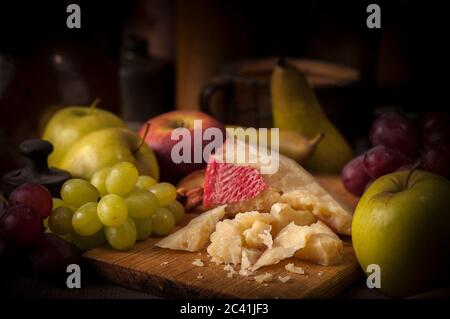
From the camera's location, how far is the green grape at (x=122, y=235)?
0.91 m

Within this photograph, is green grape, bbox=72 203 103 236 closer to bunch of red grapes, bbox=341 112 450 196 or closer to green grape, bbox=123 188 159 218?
green grape, bbox=123 188 159 218

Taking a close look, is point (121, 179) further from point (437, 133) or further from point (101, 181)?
point (437, 133)

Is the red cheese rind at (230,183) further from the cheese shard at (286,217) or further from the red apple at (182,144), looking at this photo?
the red apple at (182,144)

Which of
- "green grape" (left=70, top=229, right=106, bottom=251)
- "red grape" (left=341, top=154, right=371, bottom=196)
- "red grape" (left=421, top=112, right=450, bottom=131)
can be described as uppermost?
"red grape" (left=421, top=112, right=450, bottom=131)

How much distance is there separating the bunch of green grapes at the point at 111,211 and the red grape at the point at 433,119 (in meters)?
0.52

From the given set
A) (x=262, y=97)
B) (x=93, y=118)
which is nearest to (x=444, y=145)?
(x=262, y=97)

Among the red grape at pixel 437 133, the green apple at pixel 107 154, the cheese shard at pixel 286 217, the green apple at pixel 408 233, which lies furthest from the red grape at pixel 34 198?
the red grape at pixel 437 133

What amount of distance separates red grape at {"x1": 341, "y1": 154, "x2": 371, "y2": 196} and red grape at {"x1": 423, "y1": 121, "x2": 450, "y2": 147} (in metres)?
0.13

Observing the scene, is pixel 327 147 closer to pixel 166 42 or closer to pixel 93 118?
pixel 93 118

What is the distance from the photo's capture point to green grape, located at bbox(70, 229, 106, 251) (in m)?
0.93

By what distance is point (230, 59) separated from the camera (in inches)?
71.0

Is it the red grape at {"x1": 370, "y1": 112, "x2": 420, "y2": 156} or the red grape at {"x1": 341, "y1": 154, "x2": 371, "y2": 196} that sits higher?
the red grape at {"x1": 370, "y1": 112, "x2": 420, "y2": 156}

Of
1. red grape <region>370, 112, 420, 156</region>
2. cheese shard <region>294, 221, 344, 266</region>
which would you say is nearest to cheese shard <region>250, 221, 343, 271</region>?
cheese shard <region>294, 221, 344, 266</region>

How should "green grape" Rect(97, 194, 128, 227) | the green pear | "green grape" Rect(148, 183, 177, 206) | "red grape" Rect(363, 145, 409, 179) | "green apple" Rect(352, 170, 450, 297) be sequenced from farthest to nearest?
1. the green pear
2. "red grape" Rect(363, 145, 409, 179)
3. "green grape" Rect(148, 183, 177, 206)
4. "green grape" Rect(97, 194, 128, 227)
5. "green apple" Rect(352, 170, 450, 297)
